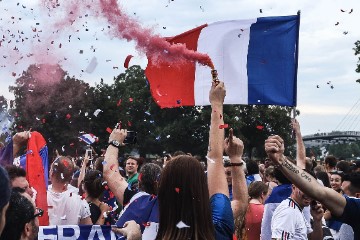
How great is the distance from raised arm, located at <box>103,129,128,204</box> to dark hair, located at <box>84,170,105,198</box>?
2.07 metres

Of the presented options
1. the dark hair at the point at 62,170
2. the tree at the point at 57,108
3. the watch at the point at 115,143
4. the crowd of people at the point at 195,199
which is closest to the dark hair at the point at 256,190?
the crowd of people at the point at 195,199

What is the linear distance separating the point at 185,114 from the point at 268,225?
57.4 m

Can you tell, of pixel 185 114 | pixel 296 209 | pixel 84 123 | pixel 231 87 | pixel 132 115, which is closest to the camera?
pixel 296 209

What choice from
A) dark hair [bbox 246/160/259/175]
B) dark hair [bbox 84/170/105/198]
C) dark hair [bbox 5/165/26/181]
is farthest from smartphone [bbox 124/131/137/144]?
dark hair [bbox 246/160/259/175]

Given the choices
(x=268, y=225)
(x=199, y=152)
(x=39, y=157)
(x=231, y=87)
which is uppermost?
(x=199, y=152)

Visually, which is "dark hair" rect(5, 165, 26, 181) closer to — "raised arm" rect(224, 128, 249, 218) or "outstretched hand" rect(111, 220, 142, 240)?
"raised arm" rect(224, 128, 249, 218)

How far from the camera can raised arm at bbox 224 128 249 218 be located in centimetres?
446

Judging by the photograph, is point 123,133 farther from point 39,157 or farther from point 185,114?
point 185,114

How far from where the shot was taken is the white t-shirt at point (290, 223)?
20.9 ft

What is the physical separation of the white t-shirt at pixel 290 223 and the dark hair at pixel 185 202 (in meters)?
3.09

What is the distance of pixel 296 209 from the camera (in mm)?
6453

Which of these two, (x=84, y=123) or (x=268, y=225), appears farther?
(x=84, y=123)

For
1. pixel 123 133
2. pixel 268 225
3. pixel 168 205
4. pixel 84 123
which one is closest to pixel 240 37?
pixel 268 225

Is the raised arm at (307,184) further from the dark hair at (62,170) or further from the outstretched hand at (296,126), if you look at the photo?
the dark hair at (62,170)
